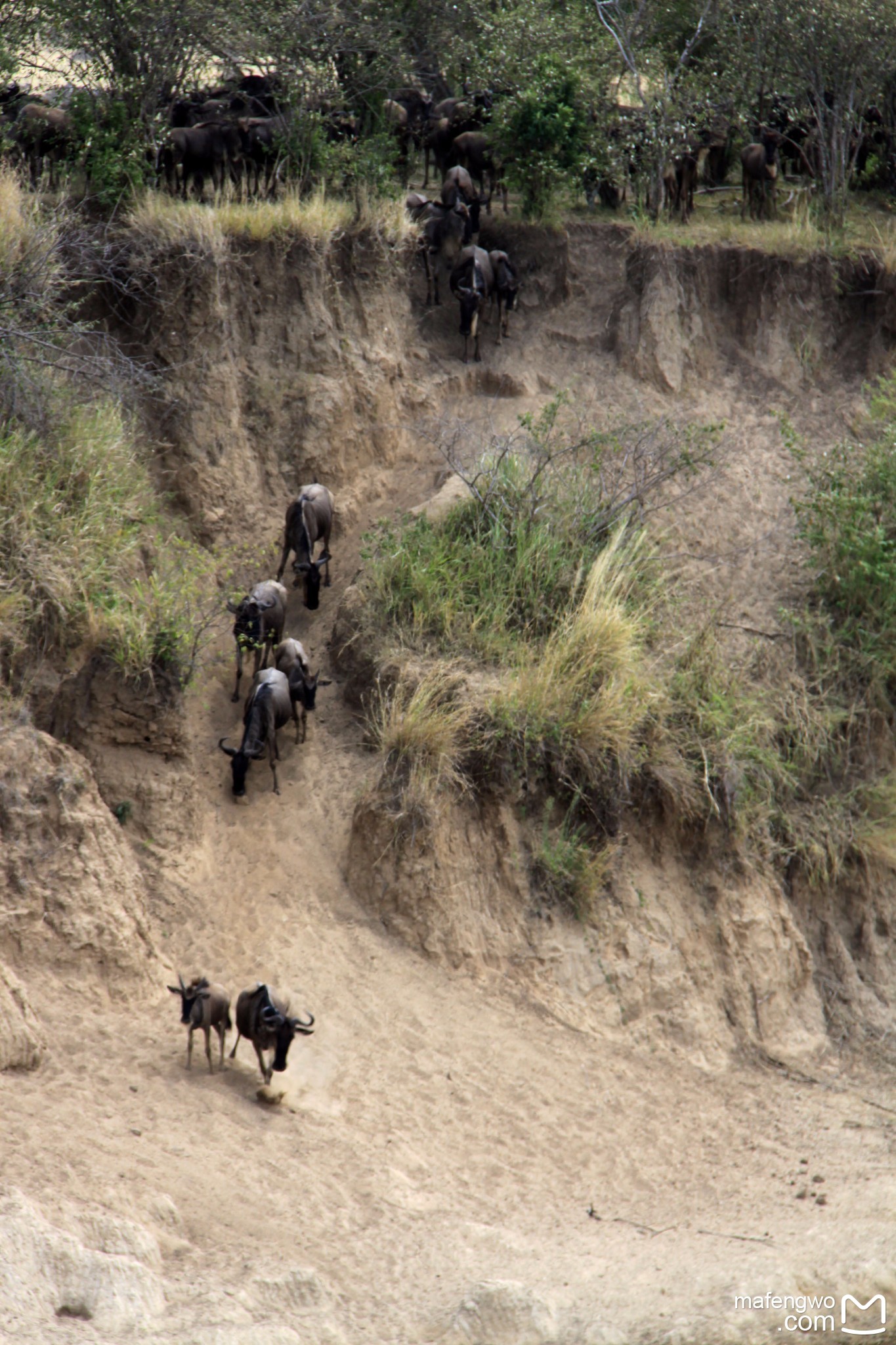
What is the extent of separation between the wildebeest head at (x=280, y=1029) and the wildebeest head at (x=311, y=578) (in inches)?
178

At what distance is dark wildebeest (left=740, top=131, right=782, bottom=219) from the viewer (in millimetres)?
15477

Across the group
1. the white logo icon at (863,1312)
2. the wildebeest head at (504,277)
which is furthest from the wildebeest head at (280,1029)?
the wildebeest head at (504,277)

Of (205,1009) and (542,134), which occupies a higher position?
(542,134)

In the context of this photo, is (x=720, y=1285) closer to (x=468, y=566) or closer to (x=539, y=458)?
(x=468, y=566)

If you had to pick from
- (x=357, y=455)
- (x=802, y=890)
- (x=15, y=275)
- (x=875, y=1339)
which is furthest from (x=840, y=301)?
(x=875, y=1339)

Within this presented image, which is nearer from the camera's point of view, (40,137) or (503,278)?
(40,137)

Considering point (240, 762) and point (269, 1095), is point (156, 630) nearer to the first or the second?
point (240, 762)

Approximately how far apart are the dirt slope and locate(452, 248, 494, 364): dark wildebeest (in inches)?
41.8

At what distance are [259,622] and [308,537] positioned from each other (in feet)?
3.91

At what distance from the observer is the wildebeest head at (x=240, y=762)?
10.1 metres

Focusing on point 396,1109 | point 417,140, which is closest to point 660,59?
point 417,140

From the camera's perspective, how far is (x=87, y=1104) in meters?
7.27

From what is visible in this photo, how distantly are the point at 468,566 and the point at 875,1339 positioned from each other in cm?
648

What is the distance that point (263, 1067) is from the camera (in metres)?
8.02
